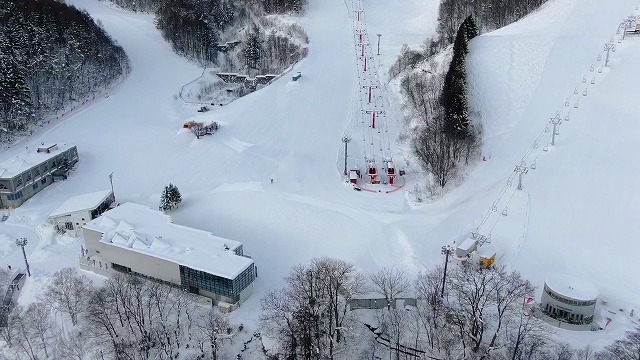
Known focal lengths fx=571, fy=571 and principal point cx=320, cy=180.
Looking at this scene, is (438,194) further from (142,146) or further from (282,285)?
(142,146)

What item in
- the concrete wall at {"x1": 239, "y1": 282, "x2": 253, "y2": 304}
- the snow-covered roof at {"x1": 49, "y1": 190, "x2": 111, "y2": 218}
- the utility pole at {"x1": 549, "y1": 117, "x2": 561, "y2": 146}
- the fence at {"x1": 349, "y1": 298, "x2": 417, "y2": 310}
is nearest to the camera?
the fence at {"x1": 349, "y1": 298, "x2": 417, "y2": 310}

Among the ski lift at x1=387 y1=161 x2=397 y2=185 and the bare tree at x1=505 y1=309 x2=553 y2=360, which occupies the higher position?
the ski lift at x1=387 y1=161 x2=397 y2=185

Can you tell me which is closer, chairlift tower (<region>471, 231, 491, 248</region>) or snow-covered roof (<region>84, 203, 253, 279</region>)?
snow-covered roof (<region>84, 203, 253, 279</region>)

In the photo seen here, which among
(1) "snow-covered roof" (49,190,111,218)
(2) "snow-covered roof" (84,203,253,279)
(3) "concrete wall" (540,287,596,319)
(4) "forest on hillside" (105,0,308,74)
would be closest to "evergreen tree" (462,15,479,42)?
(4) "forest on hillside" (105,0,308,74)

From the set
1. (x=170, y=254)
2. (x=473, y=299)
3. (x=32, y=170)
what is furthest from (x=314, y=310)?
(x=32, y=170)

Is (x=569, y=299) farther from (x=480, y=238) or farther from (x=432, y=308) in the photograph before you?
(x=480, y=238)

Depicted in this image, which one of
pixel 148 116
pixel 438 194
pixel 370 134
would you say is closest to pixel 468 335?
pixel 438 194

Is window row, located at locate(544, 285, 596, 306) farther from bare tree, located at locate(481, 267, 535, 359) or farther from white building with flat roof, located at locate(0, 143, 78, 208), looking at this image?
white building with flat roof, located at locate(0, 143, 78, 208)
